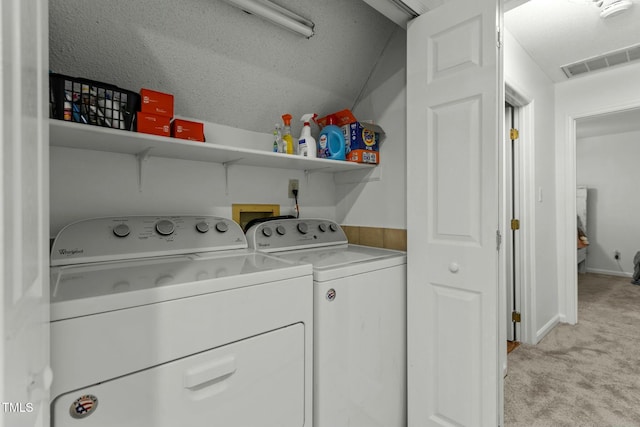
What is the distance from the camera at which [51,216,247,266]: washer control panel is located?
1251 mm

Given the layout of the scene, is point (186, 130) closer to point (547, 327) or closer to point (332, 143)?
point (332, 143)

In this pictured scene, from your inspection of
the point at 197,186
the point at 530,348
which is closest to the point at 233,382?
the point at 197,186

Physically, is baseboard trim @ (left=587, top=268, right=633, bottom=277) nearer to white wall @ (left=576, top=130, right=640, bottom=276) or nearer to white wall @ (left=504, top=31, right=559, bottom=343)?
white wall @ (left=576, top=130, right=640, bottom=276)

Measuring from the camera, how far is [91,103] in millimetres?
1189

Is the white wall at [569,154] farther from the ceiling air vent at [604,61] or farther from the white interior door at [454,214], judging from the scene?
the white interior door at [454,214]

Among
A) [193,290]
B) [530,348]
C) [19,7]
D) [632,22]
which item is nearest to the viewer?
[19,7]

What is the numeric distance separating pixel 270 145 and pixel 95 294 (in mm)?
1353

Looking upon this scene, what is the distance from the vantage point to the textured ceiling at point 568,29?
2.13 m

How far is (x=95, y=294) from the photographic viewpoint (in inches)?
33.4

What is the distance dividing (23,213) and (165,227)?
3.63ft

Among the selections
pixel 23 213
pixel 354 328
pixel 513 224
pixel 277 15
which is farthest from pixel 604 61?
pixel 23 213

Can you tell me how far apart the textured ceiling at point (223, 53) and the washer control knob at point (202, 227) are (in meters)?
0.59

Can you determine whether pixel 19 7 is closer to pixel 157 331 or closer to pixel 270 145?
pixel 157 331

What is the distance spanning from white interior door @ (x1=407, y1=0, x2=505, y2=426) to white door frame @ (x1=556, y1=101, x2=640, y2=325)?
2436 mm
